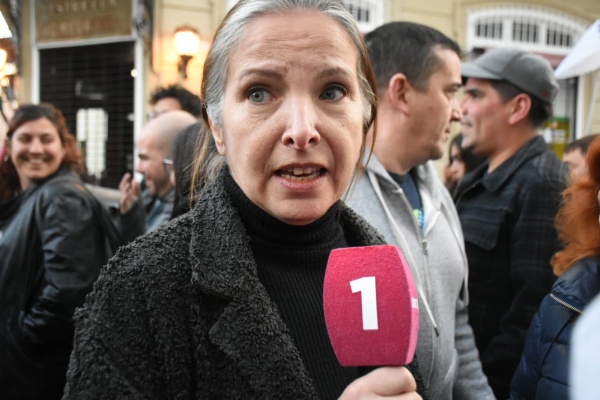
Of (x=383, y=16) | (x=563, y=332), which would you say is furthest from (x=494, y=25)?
(x=563, y=332)

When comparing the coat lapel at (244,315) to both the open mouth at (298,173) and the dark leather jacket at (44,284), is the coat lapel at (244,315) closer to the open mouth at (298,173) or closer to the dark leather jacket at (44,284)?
the open mouth at (298,173)

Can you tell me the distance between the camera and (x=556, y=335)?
1770mm

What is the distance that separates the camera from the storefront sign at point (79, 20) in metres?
9.60

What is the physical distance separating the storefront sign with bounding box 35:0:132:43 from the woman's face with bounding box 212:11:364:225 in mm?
8846

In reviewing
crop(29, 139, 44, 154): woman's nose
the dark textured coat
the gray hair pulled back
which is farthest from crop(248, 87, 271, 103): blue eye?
crop(29, 139, 44, 154): woman's nose

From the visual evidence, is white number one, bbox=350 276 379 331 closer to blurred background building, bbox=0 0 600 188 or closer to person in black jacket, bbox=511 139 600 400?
person in black jacket, bbox=511 139 600 400

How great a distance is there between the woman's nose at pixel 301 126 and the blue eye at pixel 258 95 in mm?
58

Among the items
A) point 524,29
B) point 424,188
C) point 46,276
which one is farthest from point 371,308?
point 524,29

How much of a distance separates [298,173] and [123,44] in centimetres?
920

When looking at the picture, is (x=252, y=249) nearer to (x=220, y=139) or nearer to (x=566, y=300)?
(x=220, y=139)

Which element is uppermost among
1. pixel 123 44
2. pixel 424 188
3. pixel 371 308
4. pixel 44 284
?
pixel 123 44

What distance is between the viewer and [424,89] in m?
2.41

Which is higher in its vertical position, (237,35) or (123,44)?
(123,44)

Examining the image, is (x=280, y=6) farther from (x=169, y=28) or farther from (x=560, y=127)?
(x=560, y=127)
